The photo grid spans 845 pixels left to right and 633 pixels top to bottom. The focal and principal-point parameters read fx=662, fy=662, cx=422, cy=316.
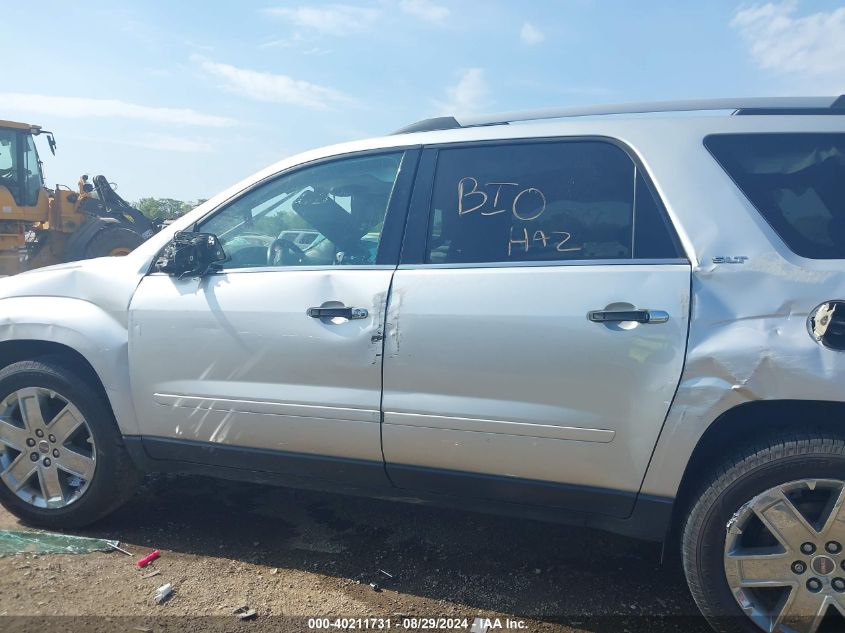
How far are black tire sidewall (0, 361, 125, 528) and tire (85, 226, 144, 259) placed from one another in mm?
8886

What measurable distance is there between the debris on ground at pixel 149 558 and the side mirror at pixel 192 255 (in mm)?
1298

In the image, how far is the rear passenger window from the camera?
248 centimetres

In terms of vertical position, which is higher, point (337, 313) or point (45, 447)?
point (337, 313)

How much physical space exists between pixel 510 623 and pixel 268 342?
1499 mm

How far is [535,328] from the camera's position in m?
2.44

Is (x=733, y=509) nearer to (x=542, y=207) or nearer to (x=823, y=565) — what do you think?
(x=823, y=565)

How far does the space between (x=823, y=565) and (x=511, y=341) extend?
1.28m

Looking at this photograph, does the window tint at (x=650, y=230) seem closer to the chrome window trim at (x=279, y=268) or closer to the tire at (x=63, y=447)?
the chrome window trim at (x=279, y=268)

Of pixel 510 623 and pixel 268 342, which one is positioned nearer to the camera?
pixel 510 623

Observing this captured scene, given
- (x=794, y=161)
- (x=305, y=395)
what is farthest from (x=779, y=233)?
(x=305, y=395)

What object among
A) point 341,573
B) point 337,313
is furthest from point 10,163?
point 341,573

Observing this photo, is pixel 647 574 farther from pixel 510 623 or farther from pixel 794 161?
pixel 794 161

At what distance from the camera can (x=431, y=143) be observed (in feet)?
9.36

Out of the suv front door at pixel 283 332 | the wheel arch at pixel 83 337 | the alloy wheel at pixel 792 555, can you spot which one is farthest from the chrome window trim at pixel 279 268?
the alloy wheel at pixel 792 555
